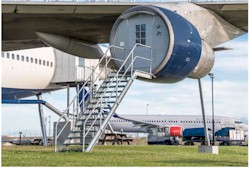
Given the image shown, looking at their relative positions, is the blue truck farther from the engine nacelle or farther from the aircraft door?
the aircraft door

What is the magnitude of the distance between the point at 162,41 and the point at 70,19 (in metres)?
8.98

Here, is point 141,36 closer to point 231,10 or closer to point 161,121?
point 231,10

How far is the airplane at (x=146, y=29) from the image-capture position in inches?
1241

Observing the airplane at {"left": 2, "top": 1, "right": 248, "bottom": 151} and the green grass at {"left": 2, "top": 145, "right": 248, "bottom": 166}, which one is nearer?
the green grass at {"left": 2, "top": 145, "right": 248, "bottom": 166}

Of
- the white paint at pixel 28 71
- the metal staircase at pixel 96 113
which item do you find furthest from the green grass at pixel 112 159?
the white paint at pixel 28 71

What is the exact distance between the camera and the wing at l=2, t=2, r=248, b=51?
116 ft

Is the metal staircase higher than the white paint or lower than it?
lower

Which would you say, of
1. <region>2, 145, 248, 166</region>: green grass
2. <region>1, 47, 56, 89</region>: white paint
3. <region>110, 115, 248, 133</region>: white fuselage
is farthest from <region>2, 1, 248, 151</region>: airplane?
<region>110, 115, 248, 133</region>: white fuselage

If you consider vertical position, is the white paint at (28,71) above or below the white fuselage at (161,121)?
above

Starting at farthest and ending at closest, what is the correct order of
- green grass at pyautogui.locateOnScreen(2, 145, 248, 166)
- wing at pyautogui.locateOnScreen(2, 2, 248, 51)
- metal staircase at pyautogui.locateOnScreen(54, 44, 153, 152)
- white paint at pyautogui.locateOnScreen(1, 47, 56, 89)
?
white paint at pyautogui.locateOnScreen(1, 47, 56, 89)
wing at pyautogui.locateOnScreen(2, 2, 248, 51)
metal staircase at pyautogui.locateOnScreen(54, 44, 153, 152)
green grass at pyautogui.locateOnScreen(2, 145, 248, 166)

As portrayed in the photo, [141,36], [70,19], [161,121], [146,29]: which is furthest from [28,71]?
[161,121]

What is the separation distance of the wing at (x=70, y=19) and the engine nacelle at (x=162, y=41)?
214 cm

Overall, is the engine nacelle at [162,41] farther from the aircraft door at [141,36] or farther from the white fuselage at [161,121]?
the white fuselage at [161,121]

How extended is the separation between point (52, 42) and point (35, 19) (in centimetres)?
327
